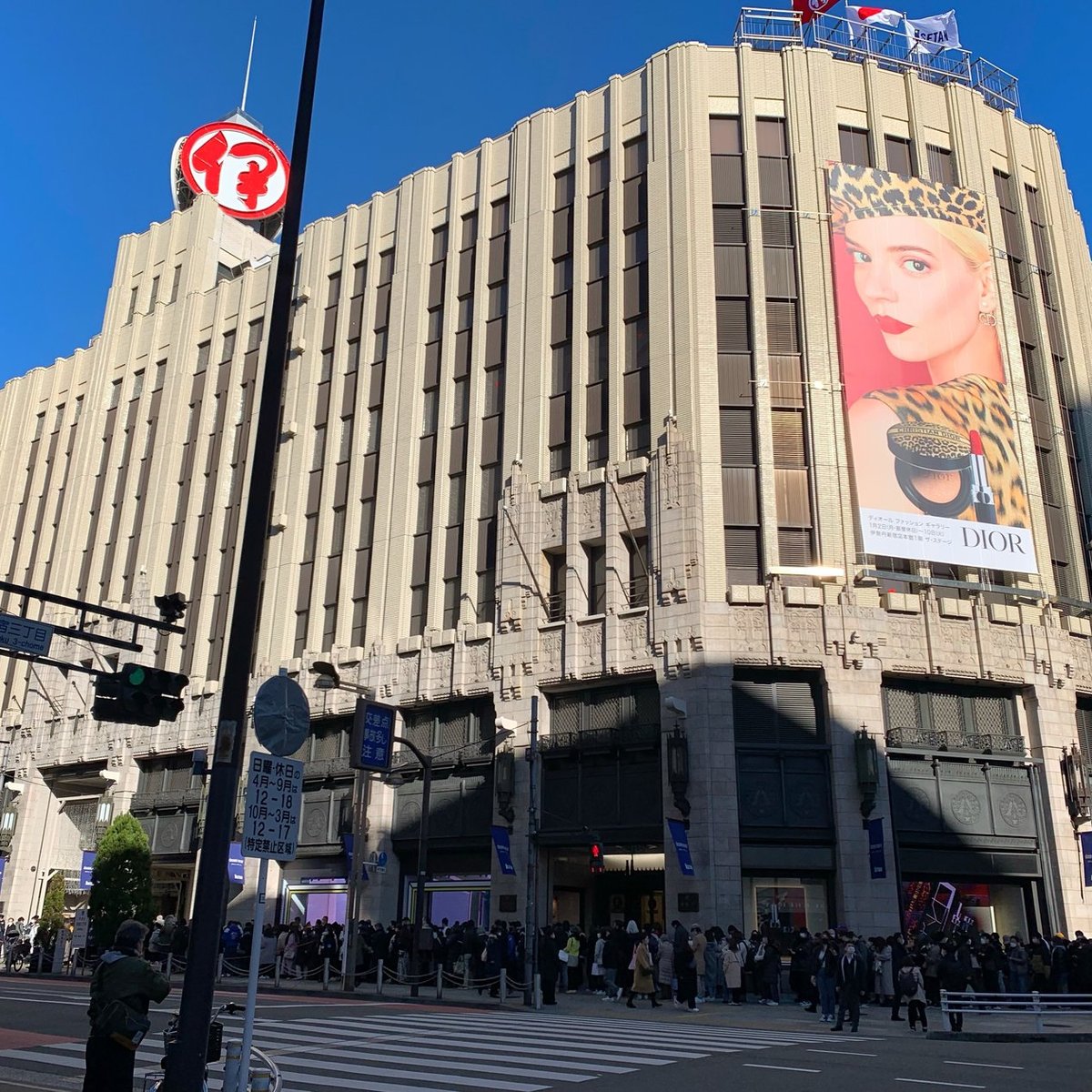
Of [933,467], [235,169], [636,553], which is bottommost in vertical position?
[636,553]

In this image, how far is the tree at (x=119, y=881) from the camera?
3628 centimetres

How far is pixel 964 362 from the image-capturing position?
36094 millimetres

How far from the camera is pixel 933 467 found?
34.0 m

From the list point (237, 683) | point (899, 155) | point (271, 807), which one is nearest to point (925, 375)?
point (899, 155)

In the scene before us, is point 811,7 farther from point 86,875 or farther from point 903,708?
point 86,875

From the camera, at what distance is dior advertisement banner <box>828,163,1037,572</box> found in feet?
109

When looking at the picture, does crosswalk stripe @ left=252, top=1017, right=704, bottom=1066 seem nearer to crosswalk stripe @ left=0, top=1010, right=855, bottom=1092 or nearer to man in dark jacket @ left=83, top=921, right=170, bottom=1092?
crosswalk stripe @ left=0, top=1010, right=855, bottom=1092

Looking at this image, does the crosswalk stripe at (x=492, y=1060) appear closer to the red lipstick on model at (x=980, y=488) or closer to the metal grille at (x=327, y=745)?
the metal grille at (x=327, y=745)

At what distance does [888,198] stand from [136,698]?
32.8 meters

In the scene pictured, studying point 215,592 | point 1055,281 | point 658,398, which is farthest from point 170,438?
point 1055,281

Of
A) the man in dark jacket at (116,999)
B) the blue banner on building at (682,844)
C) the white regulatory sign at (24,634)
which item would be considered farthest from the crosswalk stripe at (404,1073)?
the blue banner on building at (682,844)

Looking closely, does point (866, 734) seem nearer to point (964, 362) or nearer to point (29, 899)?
point (964, 362)

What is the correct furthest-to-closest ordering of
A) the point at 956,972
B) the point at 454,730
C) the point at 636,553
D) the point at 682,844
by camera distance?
the point at 454,730, the point at 636,553, the point at 682,844, the point at 956,972

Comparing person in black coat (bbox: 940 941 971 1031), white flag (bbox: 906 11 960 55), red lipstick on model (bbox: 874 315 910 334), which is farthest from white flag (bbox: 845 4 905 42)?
person in black coat (bbox: 940 941 971 1031)
